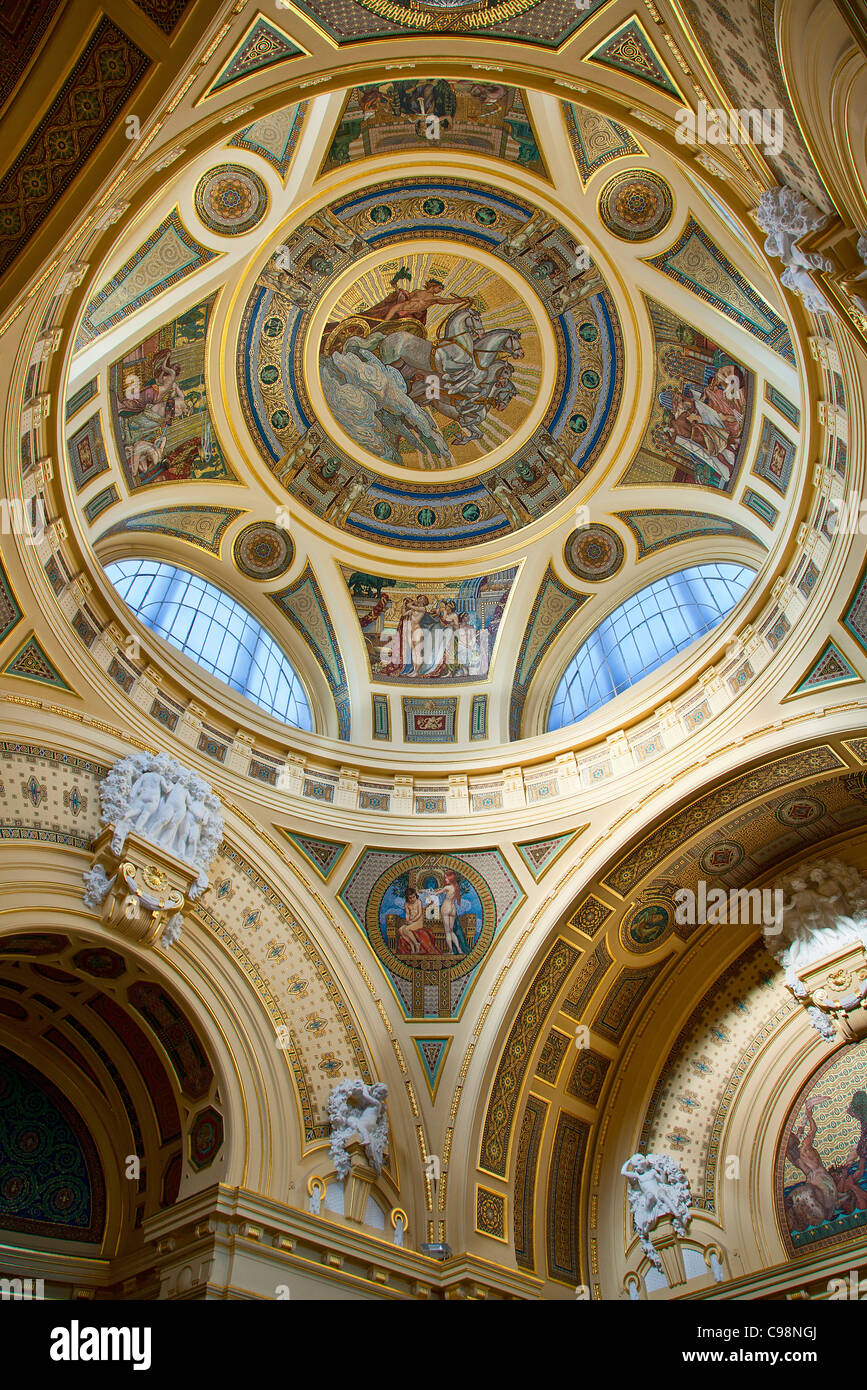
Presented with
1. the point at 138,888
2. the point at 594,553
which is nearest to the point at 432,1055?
the point at 138,888

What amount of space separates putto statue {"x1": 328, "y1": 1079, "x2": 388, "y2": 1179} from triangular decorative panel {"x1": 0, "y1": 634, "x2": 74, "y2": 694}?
660 cm

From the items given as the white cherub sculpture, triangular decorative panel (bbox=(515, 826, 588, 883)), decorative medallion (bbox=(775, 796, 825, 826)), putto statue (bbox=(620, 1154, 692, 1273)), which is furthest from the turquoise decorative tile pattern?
putto statue (bbox=(620, 1154, 692, 1273))

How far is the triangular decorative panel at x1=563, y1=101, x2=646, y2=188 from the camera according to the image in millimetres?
14445

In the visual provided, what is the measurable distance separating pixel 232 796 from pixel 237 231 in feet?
27.6

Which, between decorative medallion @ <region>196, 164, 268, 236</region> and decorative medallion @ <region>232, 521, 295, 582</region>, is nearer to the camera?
decorative medallion @ <region>196, 164, 268, 236</region>

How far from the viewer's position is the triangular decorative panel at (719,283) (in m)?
14.0

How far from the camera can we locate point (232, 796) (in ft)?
49.2

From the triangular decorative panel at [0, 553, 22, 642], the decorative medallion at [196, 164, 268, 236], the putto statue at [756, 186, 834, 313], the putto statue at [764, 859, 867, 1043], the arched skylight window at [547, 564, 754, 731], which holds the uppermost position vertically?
the decorative medallion at [196, 164, 268, 236]

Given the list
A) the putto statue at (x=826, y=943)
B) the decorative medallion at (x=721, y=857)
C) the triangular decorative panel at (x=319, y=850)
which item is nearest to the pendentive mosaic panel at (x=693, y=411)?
the decorative medallion at (x=721, y=857)

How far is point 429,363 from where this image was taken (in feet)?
61.1

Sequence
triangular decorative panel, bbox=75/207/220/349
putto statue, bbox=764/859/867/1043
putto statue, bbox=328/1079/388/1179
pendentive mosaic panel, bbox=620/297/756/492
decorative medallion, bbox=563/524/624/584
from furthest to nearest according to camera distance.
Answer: decorative medallion, bbox=563/524/624/584 → pendentive mosaic panel, bbox=620/297/756/492 → putto statue, bbox=764/859/867/1043 → triangular decorative panel, bbox=75/207/220/349 → putto statue, bbox=328/1079/388/1179

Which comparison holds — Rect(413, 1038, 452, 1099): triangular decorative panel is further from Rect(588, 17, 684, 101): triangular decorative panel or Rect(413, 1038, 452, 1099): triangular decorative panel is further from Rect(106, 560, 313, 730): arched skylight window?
Rect(588, 17, 684, 101): triangular decorative panel

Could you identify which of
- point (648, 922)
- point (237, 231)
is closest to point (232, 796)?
point (648, 922)

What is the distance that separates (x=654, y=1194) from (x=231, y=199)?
15.5m
